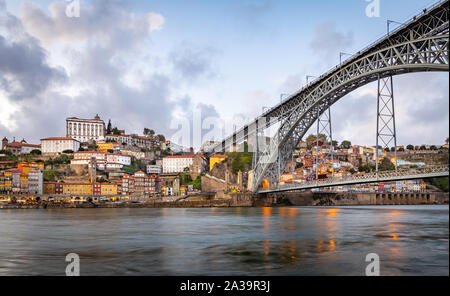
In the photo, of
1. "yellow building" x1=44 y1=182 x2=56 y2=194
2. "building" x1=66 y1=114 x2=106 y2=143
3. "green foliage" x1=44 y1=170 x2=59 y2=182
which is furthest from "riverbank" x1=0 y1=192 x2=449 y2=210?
"building" x1=66 y1=114 x2=106 y2=143

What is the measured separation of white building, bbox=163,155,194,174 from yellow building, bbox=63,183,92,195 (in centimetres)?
2599

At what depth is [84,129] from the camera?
11994 cm

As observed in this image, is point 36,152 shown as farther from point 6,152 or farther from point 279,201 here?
point 279,201

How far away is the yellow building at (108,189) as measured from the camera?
258ft

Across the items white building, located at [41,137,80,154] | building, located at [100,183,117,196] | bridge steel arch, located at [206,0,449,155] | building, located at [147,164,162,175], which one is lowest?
building, located at [100,183,117,196]

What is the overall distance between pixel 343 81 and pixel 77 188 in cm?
6072

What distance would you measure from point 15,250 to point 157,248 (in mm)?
4312

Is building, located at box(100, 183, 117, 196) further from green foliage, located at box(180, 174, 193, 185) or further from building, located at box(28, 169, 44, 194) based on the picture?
green foliage, located at box(180, 174, 193, 185)

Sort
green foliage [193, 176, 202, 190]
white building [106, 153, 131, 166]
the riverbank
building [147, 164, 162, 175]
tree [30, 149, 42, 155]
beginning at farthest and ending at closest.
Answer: building [147, 164, 162, 175] < tree [30, 149, 42, 155] < white building [106, 153, 131, 166] < green foliage [193, 176, 202, 190] < the riverbank

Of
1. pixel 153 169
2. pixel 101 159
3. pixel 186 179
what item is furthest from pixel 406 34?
pixel 153 169

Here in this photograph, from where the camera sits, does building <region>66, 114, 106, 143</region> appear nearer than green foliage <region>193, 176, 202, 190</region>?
No

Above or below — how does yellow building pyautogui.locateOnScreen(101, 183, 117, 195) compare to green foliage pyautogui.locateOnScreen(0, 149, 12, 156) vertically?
below

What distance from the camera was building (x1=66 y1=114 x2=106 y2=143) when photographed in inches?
4670

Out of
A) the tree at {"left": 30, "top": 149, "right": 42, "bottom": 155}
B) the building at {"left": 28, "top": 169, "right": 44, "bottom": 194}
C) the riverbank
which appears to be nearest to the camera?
the riverbank
